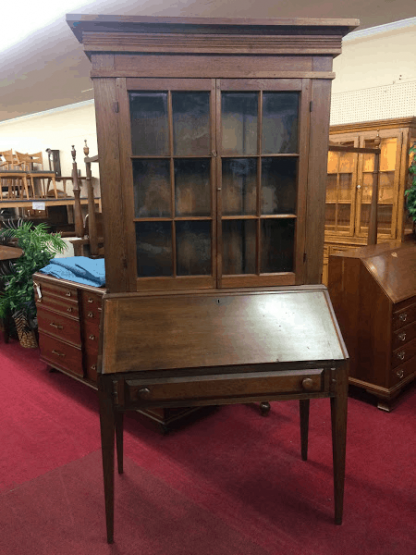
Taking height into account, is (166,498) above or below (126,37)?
below

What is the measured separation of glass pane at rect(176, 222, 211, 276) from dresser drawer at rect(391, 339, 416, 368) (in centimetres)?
162

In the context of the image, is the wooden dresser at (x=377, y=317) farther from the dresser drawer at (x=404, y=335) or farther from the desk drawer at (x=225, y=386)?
the desk drawer at (x=225, y=386)

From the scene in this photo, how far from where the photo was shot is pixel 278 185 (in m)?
1.97

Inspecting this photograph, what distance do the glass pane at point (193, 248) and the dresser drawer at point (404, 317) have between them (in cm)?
151

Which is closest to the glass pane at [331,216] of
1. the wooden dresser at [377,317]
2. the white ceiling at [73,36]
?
the white ceiling at [73,36]

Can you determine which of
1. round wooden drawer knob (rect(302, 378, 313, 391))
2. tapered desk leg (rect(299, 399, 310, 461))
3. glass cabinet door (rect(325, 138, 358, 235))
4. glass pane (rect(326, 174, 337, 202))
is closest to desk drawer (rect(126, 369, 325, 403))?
round wooden drawer knob (rect(302, 378, 313, 391))

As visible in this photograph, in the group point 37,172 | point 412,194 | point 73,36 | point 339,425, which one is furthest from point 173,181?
point 37,172

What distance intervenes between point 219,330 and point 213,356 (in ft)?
0.45

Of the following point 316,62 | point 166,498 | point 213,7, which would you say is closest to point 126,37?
point 316,62

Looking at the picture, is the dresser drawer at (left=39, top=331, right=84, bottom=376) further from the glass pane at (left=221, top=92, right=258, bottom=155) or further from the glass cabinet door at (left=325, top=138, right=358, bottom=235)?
the glass cabinet door at (left=325, top=138, right=358, bottom=235)

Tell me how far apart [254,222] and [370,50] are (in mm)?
4039

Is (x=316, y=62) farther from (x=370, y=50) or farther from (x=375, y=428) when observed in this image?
(x=370, y=50)

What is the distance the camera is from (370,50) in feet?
16.0

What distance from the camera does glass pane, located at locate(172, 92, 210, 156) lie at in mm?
1841
